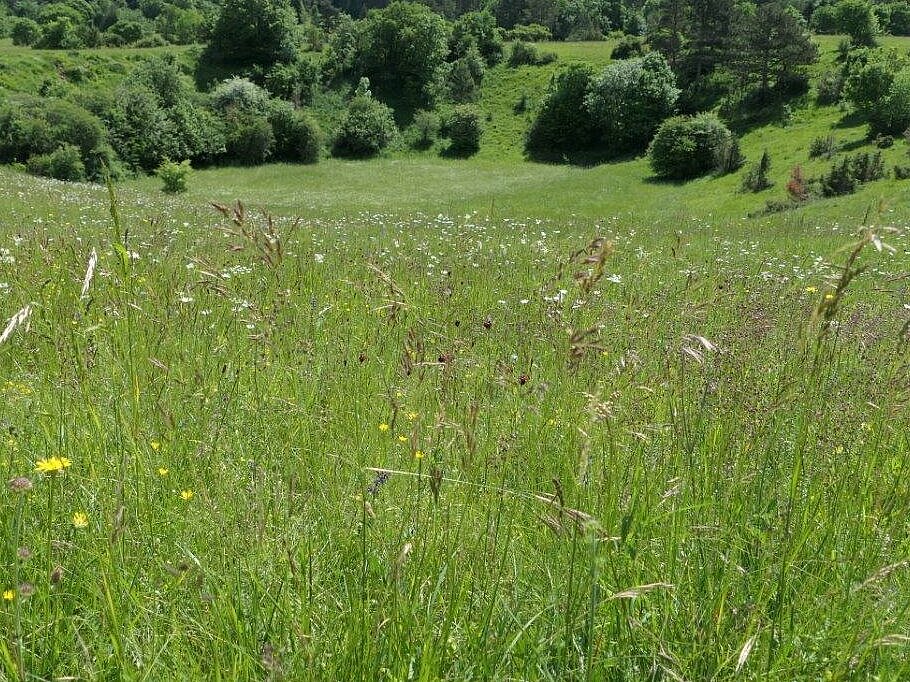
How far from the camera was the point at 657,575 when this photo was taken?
6.28 ft

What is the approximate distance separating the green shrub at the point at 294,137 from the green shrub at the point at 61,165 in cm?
1751

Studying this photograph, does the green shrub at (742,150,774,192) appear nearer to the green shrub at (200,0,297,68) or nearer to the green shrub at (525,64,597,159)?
the green shrub at (525,64,597,159)

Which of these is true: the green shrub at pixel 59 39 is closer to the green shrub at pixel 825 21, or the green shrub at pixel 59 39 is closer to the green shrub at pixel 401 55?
the green shrub at pixel 401 55

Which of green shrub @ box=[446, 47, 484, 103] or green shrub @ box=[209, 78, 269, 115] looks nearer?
green shrub @ box=[209, 78, 269, 115]

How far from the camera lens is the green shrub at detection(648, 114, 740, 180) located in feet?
138

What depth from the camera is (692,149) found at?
43.2 meters

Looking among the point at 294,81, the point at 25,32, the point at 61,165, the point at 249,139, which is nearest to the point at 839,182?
the point at 249,139

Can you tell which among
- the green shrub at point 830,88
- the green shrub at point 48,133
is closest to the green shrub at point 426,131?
the green shrub at point 48,133

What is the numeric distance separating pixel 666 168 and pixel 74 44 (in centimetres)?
7415

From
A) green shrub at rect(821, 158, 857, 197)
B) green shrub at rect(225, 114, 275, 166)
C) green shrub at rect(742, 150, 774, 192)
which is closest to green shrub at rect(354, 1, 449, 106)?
green shrub at rect(225, 114, 275, 166)

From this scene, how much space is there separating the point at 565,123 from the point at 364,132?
18.8 metres

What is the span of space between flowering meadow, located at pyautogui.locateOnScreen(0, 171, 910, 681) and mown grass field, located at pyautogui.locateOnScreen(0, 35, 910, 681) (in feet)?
0.06

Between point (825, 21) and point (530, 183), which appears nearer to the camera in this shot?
point (530, 183)

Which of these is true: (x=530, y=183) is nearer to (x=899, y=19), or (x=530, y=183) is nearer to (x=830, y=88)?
(x=830, y=88)
